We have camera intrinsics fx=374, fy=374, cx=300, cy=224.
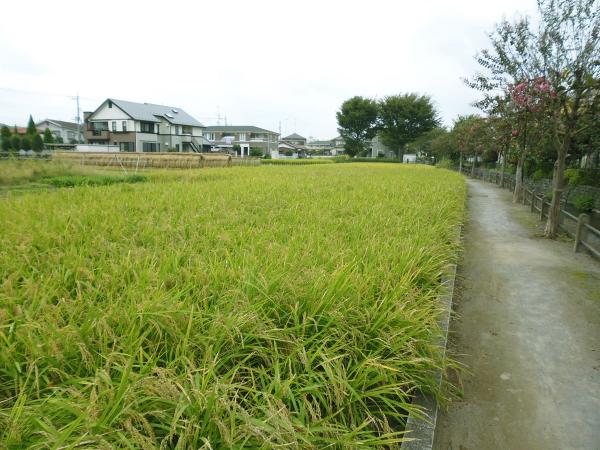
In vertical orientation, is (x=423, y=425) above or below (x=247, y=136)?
below

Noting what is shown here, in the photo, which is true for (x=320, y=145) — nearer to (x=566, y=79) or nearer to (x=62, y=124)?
(x=62, y=124)

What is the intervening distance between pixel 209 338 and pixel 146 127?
45.8 metres

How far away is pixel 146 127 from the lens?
42.8m

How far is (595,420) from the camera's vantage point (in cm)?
235

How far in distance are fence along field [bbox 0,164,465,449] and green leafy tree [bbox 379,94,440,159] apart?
54.8 meters

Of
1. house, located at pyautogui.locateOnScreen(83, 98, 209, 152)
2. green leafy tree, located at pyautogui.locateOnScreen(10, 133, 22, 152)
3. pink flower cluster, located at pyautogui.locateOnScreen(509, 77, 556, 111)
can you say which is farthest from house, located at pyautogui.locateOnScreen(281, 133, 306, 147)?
pink flower cluster, located at pyautogui.locateOnScreen(509, 77, 556, 111)

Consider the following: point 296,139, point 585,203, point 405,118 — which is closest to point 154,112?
point 405,118

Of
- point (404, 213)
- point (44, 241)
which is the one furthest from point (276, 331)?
point (404, 213)

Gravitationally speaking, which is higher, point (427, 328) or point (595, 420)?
point (427, 328)

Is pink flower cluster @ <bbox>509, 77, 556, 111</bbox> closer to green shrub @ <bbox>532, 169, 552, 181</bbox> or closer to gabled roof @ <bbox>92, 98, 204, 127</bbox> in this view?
green shrub @ <bbox>532, 169, 552, 181</bbox>

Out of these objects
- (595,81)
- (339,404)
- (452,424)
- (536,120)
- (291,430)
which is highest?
(595,81)

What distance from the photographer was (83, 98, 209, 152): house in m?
41.3

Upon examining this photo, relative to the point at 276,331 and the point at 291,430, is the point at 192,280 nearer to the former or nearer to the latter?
the point at 276,331

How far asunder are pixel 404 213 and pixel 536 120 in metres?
4.15
